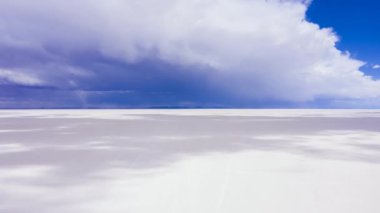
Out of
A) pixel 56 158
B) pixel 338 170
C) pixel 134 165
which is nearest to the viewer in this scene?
pixel 338 170

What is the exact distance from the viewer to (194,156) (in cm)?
764

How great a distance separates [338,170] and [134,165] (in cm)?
490

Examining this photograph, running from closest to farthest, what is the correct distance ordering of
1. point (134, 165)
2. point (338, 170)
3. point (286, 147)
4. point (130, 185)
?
point (130, 185), point (338, 170), point (134, 165), point (286, 147)

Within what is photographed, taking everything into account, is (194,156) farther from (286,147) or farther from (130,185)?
(286,147)

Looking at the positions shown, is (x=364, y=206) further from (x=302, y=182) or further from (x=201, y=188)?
(x=201, y=188)

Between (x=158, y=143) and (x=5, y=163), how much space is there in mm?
4840

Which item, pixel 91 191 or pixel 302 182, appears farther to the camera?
pixel 302 182

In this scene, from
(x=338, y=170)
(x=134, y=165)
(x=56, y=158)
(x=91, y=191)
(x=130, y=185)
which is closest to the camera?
(x=91, y=191)

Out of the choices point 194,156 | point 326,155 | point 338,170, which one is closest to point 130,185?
point 194,156

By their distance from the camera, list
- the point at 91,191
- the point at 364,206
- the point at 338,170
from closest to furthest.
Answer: the point at 364,206, the point at 91,191, the point at 338,170

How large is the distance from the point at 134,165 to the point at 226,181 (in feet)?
8.24

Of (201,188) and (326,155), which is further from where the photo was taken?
(326,155)

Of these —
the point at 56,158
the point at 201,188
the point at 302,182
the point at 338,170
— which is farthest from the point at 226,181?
the point at 56,158

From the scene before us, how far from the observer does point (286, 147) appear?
9188 mm
